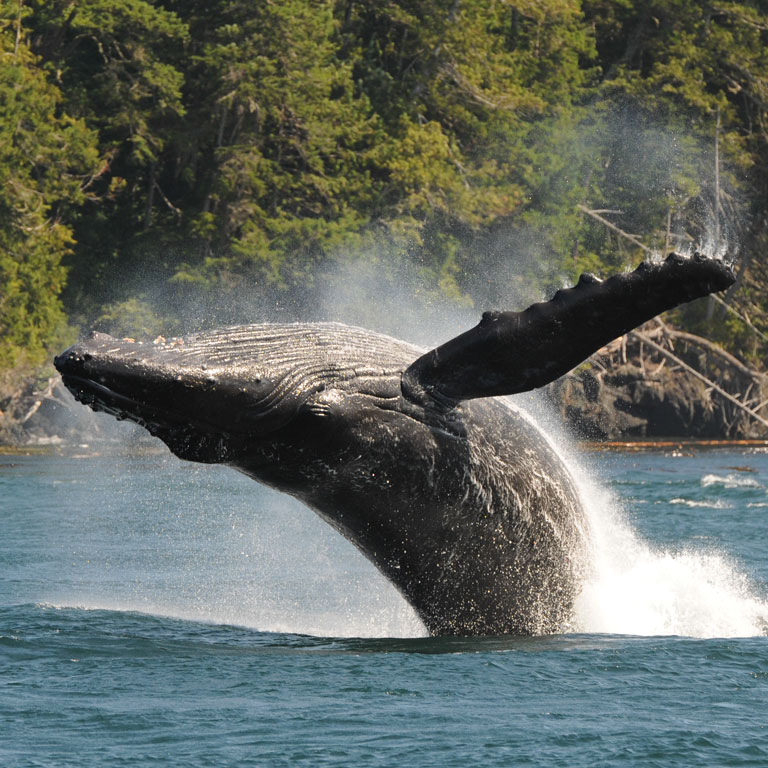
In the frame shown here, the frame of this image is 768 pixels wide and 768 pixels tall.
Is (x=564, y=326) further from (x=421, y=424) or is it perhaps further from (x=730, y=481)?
(x=730, y=481)

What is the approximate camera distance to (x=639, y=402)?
45.6 m

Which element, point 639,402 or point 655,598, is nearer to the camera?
point 655,598

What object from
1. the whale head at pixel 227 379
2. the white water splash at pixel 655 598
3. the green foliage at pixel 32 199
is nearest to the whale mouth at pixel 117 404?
the whale head at pixel 227 379

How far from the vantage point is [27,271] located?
135 ft

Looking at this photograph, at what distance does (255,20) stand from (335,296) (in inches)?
313

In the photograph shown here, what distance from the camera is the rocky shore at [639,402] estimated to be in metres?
41.8

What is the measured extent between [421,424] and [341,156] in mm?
35920

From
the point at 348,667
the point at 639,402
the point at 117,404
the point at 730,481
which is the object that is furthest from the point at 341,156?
the point at 117,404

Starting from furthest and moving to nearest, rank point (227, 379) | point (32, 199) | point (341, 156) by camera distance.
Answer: point (341, 156) → point (32, 199) → point (227, 379)

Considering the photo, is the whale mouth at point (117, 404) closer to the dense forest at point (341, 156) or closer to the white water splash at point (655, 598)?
the white water splash at point (655, 598)

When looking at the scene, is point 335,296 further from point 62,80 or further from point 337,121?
point 62,80

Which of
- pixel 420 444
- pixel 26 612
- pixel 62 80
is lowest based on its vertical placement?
pixel 26 612

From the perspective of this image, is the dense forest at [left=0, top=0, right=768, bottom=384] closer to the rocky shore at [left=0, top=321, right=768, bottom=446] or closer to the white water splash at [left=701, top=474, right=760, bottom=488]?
the rocky shore at [left=0, top=321, right=768, bottom=446]

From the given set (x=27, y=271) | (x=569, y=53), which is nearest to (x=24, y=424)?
(x=27, y=271)
